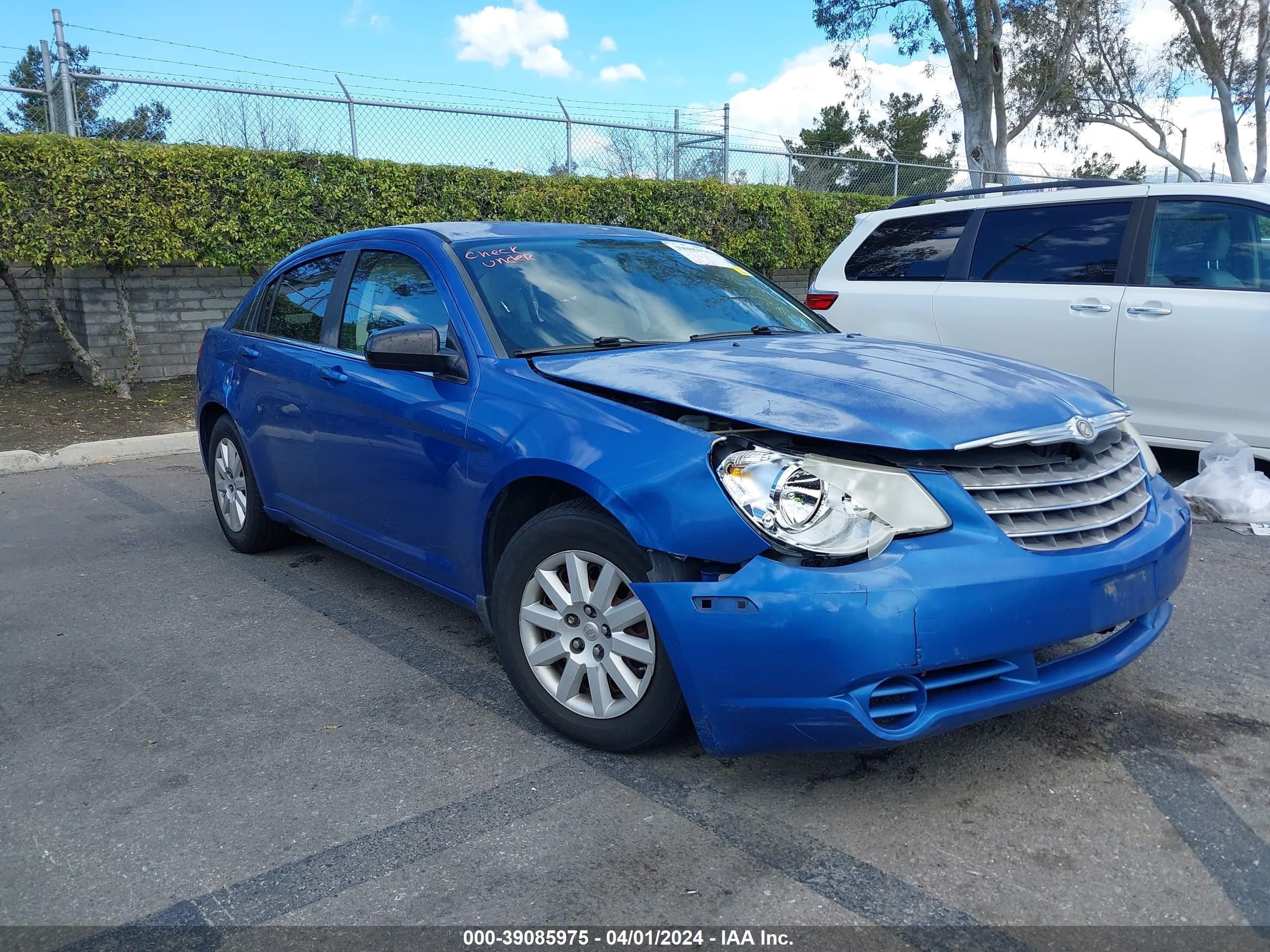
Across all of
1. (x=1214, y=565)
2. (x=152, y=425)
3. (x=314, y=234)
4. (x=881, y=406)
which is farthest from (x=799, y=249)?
(x=881, y=406)

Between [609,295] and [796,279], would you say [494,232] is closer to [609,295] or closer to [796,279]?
[609,295]

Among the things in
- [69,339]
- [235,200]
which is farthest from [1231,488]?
[69,339]

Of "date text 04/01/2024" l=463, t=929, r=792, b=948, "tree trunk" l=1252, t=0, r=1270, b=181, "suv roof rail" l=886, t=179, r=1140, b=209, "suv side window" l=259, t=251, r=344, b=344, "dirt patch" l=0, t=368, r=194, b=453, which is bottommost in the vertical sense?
"date text 04/01/2024" l=463, t=929, r=792, b=948

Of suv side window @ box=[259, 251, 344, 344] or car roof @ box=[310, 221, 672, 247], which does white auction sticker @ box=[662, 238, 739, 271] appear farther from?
suv side window @ box=[259, 251, 344, 344]

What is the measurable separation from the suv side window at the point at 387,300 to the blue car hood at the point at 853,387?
2.12 ft

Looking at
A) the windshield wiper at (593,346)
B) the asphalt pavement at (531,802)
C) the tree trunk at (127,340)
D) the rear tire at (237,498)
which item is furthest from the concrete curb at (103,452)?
the windshield wiper at (593,346)

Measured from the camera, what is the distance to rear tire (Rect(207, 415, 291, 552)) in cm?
525

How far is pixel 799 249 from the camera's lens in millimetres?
14852

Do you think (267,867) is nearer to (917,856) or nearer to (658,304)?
(917,856)

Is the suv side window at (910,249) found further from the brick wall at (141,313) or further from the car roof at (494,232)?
the car roof at (494,232)

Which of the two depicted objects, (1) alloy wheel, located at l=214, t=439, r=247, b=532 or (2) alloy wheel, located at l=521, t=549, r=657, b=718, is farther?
(1) alloy wheel, located at l=214, t=439, r=247, b=532

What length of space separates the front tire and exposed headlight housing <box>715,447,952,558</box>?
13.7 inches

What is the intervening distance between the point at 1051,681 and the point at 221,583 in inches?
150

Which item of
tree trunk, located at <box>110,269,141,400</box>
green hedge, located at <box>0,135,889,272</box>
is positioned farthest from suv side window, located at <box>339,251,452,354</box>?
tree trunk, located at <box>110,269,141,400</box>
